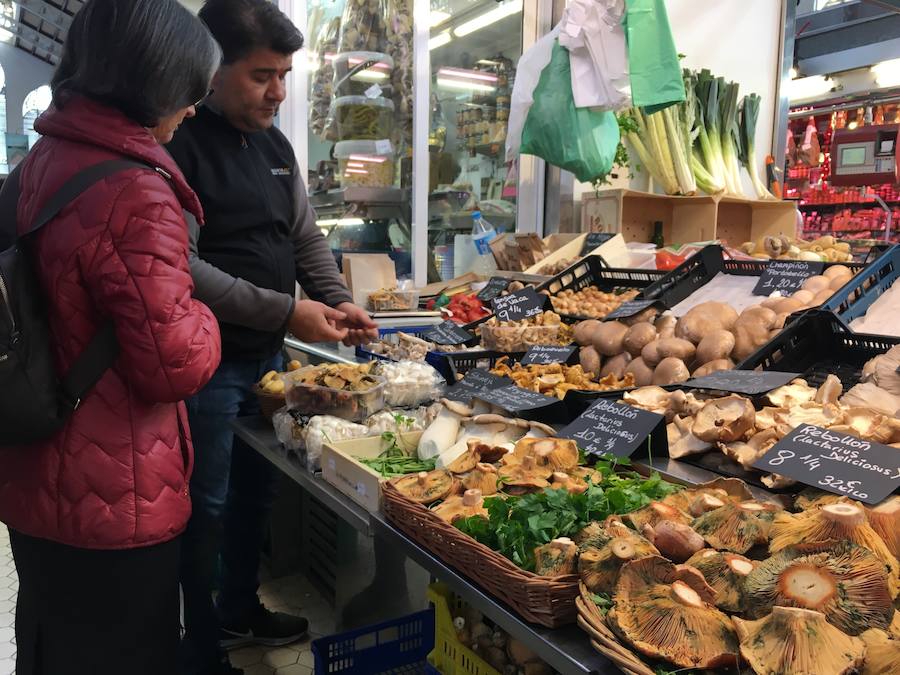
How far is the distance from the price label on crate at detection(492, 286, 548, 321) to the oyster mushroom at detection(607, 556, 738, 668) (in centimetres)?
195

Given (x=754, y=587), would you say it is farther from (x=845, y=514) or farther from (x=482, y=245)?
(x=482, y=245)

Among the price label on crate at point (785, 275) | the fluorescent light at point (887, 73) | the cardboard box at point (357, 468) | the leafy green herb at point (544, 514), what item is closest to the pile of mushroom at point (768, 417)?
the leafy green herb at point (544, 514)

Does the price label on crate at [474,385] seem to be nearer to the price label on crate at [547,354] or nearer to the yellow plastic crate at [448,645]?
the price label on crate at [547,354]

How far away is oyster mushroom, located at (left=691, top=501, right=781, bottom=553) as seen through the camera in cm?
118

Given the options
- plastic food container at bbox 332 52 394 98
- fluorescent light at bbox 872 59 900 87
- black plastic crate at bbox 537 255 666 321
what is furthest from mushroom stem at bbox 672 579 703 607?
fluorescent light at bbox 872 59 900 87

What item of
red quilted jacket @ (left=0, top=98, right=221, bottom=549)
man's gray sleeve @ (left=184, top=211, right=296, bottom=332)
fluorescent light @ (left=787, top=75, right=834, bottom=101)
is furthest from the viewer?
fluorescent light @ (left=787, top=75, right=834, bottom=101)

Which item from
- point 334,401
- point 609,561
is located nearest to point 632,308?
point 334,401

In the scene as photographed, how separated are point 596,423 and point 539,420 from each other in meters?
0.21

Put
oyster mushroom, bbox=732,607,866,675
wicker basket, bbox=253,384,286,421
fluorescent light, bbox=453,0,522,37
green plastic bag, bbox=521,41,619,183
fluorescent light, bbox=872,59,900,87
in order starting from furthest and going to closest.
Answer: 1. fluorescent light, bbox=872,59,900,87
2. fluorescent light, bbox=453,0,522,37
3. green plastic bag, bbox=521,41,619,183
4. wicker basket, bbox=253,384,286,421
5. oyster mushroom, bbox=732,607,866,675

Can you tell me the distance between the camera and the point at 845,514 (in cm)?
110

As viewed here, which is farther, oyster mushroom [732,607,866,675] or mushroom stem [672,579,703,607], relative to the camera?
mushroom stem [672,579,703,607]

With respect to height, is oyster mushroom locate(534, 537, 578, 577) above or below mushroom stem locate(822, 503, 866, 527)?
below

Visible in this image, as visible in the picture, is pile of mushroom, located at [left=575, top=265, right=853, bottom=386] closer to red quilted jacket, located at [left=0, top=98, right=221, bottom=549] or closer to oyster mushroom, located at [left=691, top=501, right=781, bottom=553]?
oyster mushroom, located at [left=691, top=501, right=781, bottom=553]

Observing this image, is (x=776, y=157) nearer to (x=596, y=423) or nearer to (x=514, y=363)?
(x=514, y=363)
